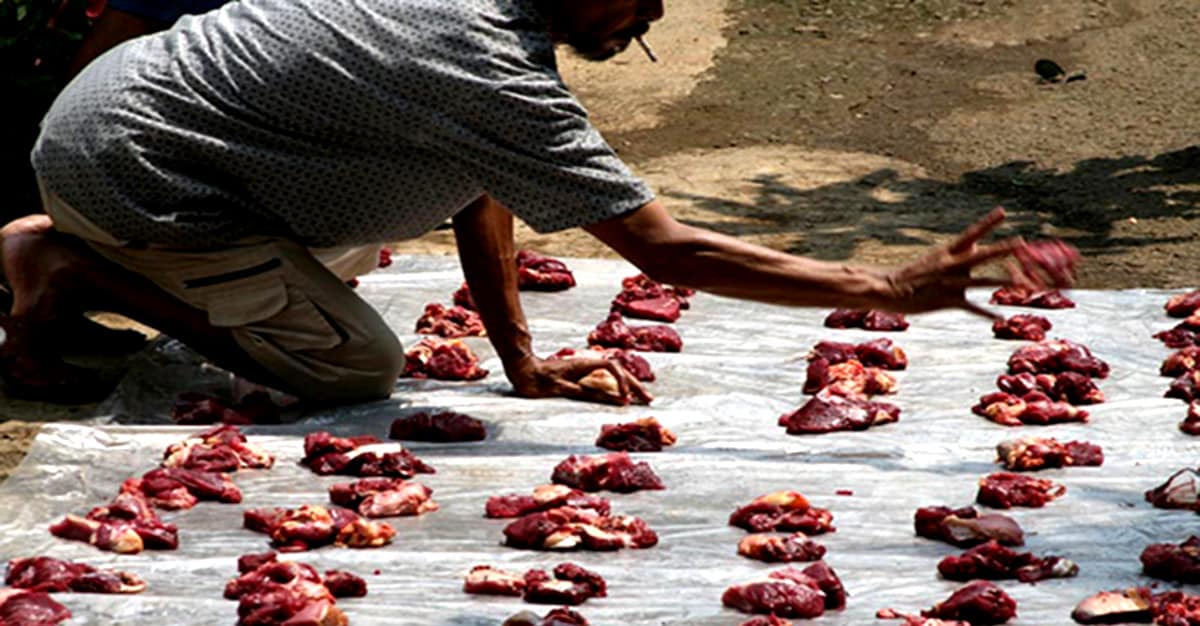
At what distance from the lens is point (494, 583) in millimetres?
3373

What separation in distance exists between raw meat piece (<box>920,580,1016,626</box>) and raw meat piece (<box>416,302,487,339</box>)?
7.70 ft

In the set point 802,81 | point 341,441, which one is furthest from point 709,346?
point 802,81

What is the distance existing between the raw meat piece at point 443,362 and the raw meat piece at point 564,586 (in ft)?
5.21

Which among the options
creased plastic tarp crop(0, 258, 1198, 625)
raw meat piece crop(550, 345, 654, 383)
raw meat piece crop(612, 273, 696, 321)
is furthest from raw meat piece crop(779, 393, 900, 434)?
raw meat piece crop(612, 273, 696, 321)

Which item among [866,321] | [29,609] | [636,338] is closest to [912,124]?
[866,321]

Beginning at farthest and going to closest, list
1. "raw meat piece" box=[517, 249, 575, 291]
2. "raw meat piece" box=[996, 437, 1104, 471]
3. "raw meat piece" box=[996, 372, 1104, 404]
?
"raw meat piece" box=[517, 249, 575, 291] → "raw meat piece" box=[996, 372, 1104, 404] → "raw meat piece" box=[996, 437, 1104, 471]

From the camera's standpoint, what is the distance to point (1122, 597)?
319cm

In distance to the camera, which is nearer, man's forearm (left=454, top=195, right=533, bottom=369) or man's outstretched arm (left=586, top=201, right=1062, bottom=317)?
man's outstretched arm (left=586, top=201, right=1062, bottom=317)

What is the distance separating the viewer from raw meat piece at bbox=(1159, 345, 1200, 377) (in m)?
4.83

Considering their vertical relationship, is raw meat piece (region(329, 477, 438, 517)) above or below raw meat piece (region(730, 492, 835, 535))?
below

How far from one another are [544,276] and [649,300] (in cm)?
37

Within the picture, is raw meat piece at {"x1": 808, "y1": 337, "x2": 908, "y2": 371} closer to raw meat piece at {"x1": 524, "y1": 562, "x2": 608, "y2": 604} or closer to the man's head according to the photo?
the man's head

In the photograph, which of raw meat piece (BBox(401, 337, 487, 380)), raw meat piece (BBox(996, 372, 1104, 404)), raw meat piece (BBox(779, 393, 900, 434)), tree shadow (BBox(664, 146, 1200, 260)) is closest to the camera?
raw meat piece (BBox(779, 393, 900, 434))

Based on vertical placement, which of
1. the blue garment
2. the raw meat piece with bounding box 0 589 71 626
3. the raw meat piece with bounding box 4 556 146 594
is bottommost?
the raw meat piece with bounding box 4 556 146 594
